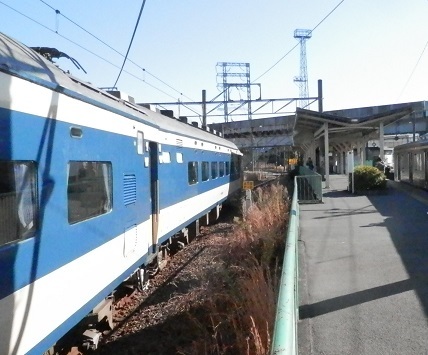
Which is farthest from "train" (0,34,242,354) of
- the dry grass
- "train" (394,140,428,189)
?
"train" (394,140,428,189)

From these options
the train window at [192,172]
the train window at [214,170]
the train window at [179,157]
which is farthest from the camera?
the train window at [214,170]

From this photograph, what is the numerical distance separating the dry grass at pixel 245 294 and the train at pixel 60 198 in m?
1.32

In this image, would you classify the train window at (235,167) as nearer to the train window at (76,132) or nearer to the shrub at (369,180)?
the shrub at (369,180)

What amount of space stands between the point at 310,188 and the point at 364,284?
10.7 meters

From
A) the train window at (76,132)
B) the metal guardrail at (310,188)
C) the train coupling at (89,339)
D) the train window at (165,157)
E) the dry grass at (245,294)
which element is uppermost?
the train window at (76,132)

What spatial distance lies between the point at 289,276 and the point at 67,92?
294 centimetres

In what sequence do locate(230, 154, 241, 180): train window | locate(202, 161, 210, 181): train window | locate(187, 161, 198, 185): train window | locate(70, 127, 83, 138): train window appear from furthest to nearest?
locate(230, 154, 241, 180): train window → locate(202, 161, 210, 181): train window → locate(187, 161, 198, 185): train window → locate(70, 127, 83, 138): train window

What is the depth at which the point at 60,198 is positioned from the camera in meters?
4.63

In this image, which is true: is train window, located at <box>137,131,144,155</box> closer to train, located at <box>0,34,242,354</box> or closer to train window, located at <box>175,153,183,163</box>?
train, located at <box>0,34,242,354</box>

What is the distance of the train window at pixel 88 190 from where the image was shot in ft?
16.4

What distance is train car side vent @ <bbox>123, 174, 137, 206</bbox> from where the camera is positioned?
22.4 ft

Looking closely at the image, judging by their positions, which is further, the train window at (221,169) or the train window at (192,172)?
the train window at (221,169)

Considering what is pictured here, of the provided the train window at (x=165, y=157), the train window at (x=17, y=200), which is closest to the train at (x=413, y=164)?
the train window at (x=165, y=157)

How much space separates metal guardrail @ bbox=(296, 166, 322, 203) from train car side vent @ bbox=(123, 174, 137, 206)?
9.87 meters
